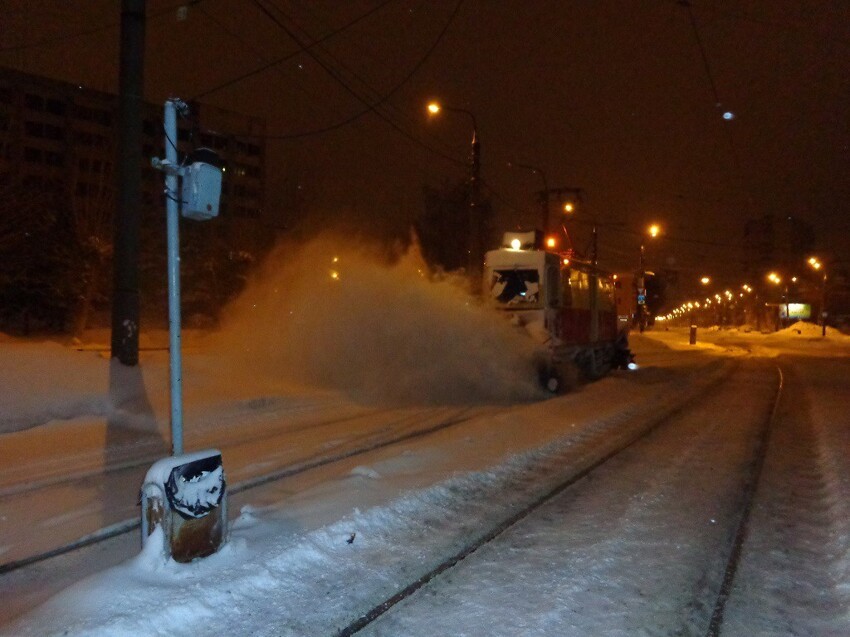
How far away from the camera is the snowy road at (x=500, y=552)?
4.93 m

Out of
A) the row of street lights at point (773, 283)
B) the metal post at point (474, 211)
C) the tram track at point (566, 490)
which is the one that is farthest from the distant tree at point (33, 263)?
the row of street lights at point (773, 283)

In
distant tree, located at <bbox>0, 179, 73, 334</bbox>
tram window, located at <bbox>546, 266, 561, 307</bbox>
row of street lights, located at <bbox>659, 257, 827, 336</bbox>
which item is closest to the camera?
tram window, located at <bbox>546, 266, 561, 307</bbox>

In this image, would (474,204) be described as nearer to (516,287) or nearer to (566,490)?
(516,287)

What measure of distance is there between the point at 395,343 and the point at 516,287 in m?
3.36

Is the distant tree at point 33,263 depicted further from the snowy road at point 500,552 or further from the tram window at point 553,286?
the snowy road at point 500,552

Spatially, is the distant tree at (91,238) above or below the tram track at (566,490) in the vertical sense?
above

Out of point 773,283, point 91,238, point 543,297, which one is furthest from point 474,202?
point 773,283

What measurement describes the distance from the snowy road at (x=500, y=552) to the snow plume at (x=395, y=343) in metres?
6.06

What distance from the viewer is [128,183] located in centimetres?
1441

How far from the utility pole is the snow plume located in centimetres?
329

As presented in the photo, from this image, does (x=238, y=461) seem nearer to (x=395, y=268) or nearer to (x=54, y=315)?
(x=395, y=268)

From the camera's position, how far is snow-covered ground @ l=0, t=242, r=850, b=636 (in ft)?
16.7

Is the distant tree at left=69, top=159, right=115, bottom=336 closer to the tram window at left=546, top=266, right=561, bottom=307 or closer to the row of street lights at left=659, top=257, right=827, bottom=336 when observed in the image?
the tram window at left=546, top=266, right=561, bottom=307

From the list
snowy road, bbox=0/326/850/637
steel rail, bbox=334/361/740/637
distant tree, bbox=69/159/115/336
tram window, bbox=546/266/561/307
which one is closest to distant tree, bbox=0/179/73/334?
distant tree, bbox=69/159/115/336
